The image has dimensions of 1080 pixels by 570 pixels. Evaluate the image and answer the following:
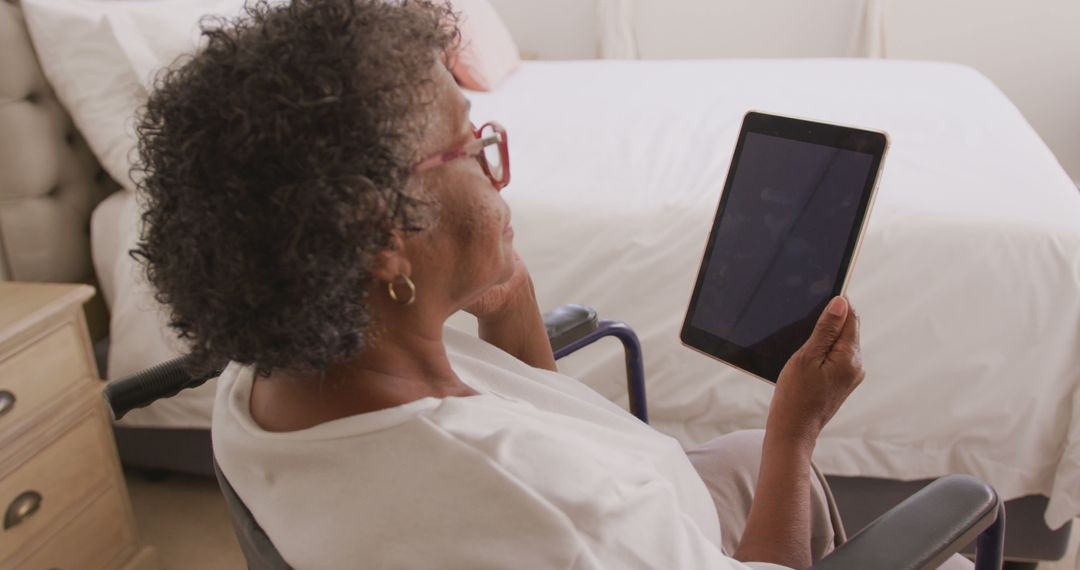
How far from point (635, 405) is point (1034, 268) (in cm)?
74

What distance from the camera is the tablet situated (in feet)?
3.19

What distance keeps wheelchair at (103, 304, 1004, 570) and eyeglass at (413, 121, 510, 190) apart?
33 centimetres

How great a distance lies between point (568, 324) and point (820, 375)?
15.4 inches

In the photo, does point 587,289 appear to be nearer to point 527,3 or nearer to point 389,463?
point 389,463

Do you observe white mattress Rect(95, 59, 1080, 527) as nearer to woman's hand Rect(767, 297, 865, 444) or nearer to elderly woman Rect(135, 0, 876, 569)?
woman's hand Rect(767, 297, 865, 444)

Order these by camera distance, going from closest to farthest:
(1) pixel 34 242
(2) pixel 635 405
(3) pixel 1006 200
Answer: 1. (2) pixel 635 405
2. (3) pixel 1006 200
3. (1) pixel 34 242

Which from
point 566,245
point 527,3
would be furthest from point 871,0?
point 566,245

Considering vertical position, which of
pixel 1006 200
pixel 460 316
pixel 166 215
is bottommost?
pixel 460 316

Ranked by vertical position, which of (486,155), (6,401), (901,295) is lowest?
(6,401)

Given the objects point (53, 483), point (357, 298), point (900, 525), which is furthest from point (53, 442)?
point (900, 525)

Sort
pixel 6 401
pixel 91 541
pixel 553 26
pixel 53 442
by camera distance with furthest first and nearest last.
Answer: pixel 553 26 → pixel 91 541 → pixel 53 442 → pixel 6 401

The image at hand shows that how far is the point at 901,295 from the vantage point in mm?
1503

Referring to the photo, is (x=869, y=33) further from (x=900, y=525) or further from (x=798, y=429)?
(x=900, y=525)

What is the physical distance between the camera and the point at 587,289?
163 centimetres
